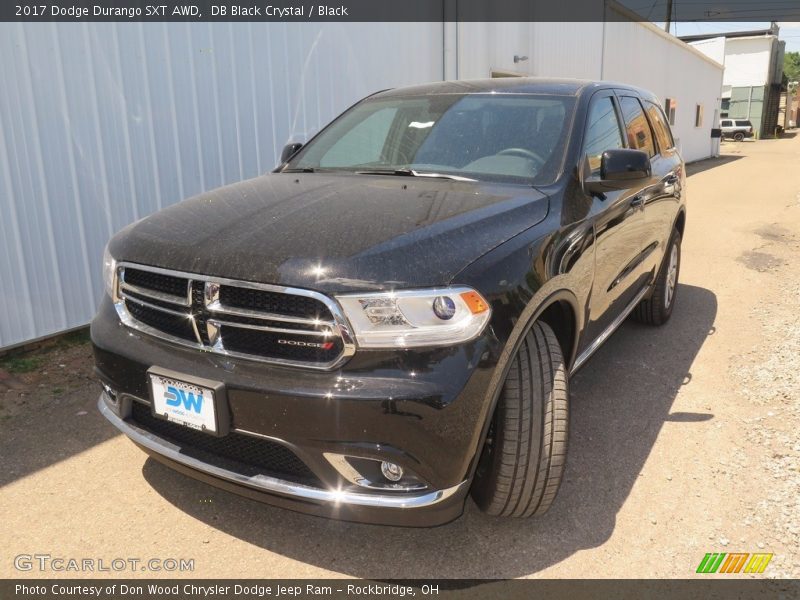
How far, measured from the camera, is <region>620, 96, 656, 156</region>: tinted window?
3965mm

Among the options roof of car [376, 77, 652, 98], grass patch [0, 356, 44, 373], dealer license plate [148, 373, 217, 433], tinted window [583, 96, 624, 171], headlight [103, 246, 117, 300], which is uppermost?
roof of car [376, 77, 652, 98]

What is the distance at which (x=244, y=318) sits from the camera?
7.04 ft

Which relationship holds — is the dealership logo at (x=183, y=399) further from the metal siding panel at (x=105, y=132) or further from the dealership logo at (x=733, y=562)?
the metal siding panel at (x=105, y=132)

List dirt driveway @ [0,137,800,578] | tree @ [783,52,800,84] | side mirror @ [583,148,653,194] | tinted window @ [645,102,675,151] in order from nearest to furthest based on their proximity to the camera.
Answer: dirt driveway @ [0,137,800,578] → side mirror @ [583,148,653,194] → tinted window @ [645,102,675,151] → tree @ [783,52,800,84]

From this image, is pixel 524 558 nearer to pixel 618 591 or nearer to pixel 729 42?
pixel 618 591

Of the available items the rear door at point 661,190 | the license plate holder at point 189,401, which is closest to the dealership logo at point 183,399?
the license plate holder at point 189,401

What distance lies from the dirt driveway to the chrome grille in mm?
842

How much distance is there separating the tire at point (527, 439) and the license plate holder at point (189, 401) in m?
0.96

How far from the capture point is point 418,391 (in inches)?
77.4

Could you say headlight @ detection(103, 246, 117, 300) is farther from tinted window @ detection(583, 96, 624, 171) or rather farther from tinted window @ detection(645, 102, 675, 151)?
tinted window @ detection(645, 102, 675, 151)

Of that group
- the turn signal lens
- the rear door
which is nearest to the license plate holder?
the turn signal lens

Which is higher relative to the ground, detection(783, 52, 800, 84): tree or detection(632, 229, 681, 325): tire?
detection(783, 52, 800, 84): tree

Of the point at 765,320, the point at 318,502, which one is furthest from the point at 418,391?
the point at 765,320

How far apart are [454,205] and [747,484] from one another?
1.87m
